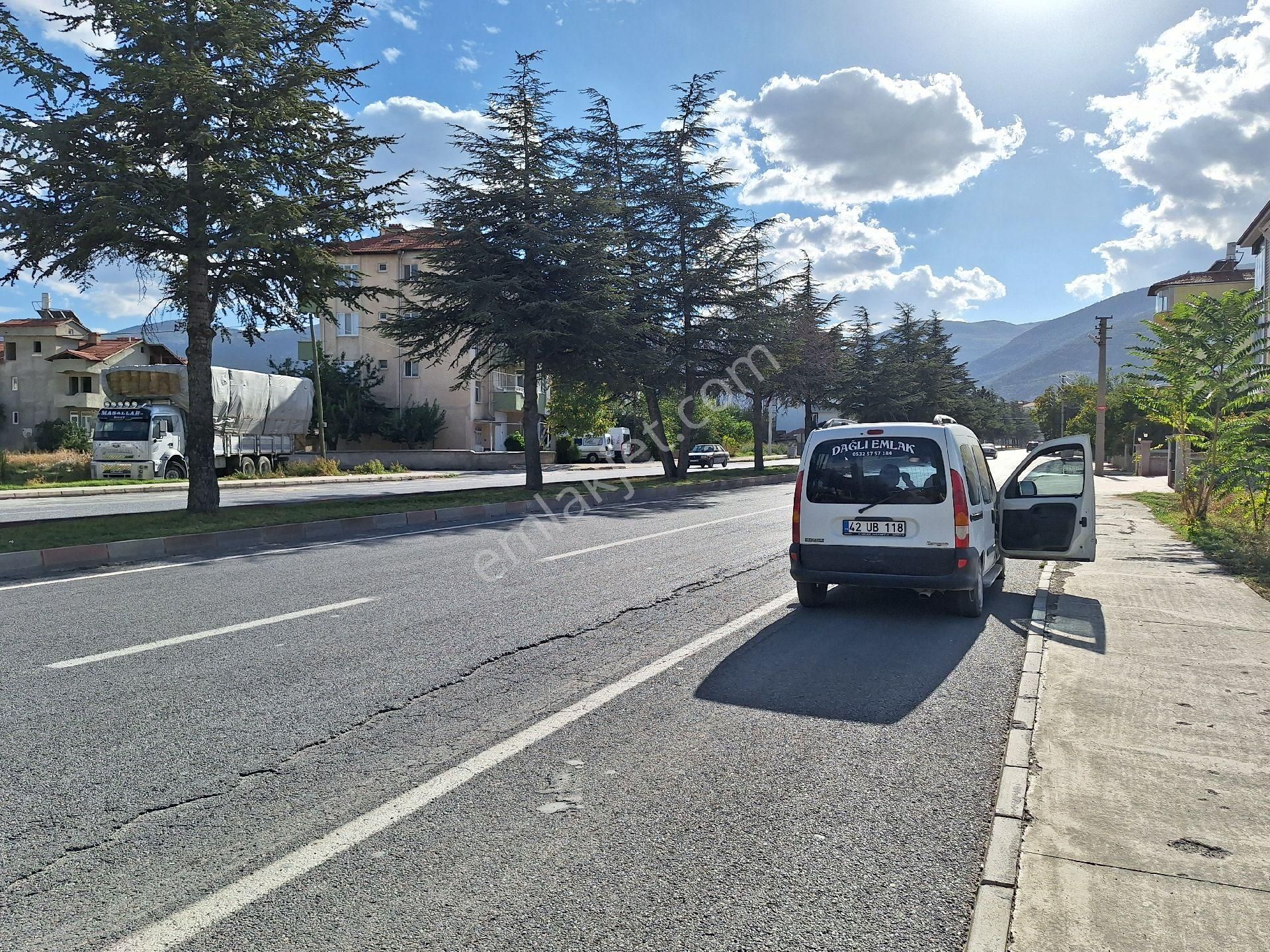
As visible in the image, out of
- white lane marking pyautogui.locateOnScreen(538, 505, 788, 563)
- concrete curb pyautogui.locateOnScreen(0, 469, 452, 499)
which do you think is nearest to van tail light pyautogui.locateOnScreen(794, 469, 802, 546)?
white lane marking pyautogui.locateOnScreen(538, 505, 788, 563)

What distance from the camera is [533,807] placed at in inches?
143

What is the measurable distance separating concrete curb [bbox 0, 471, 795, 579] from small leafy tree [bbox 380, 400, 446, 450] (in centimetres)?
3137

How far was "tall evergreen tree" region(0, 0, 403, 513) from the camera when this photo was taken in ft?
44.0

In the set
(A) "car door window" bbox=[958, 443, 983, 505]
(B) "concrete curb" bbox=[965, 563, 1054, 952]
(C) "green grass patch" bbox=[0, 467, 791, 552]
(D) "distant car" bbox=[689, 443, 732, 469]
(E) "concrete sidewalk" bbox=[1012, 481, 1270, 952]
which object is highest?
(A) "car door window" bbox=[958, 443, 983, 505]

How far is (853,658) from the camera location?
6.18 metres

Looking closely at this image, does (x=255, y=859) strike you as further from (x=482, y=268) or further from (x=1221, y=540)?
(x=482, y=268)

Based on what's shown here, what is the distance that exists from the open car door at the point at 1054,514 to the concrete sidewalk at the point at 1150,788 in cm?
107

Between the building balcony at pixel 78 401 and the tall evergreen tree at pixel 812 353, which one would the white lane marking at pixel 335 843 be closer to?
the tall evergreen tree at pixel 812 353

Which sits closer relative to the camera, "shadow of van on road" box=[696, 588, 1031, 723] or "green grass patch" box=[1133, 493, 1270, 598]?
"shadow of van on road" box=[696, 588, 1031, 723]

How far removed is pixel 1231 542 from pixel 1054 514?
5.94 meters

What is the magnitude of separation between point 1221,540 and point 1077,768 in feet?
36.5

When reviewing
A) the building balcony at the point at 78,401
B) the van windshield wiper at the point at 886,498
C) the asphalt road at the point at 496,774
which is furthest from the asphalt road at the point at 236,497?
the building balcony at the point at 78,401

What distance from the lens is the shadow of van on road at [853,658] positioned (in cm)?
514

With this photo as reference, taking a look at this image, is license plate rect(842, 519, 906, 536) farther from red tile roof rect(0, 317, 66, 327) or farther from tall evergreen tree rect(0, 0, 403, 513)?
red tile roof rect(0, 317, 66, 327)
